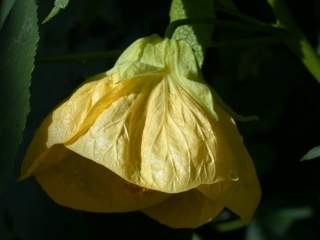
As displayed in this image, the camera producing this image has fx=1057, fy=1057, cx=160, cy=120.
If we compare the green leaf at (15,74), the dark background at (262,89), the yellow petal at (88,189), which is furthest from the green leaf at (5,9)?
the dark background at (262,89)

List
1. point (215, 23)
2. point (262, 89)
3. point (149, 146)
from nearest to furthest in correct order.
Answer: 1. point (149, 146)
2. point (215, 23)
3. point (262, 89)

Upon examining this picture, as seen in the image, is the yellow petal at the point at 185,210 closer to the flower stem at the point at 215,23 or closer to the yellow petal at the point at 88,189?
the yellow petal at the point at 88,189

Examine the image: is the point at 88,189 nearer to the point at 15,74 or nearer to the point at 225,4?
the point at 15,74

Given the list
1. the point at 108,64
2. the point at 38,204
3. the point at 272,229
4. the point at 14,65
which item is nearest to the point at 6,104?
the point at 14,65

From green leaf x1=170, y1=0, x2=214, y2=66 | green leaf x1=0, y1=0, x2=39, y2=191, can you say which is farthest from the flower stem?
green leaf x1=0, y1=0, x2=39, y2=191

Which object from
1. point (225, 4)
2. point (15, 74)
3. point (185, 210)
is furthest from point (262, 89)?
point (15, 74)

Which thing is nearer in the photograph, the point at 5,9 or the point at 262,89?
the point at 5,9

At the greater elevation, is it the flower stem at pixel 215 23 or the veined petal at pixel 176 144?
the flower stem at pixel 215 23

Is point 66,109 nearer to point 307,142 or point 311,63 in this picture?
point 311,63
